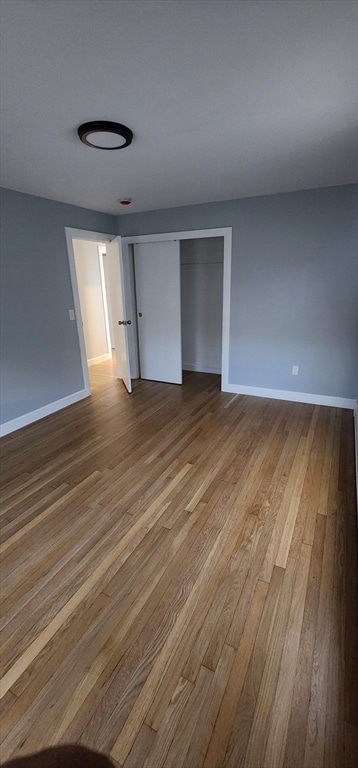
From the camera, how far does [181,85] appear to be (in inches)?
59.7

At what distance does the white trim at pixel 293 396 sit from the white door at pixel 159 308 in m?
0.96

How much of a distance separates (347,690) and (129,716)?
807 mm

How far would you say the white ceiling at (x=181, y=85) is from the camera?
1.13m

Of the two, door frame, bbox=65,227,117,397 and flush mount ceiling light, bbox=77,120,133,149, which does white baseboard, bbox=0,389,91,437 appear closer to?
door frame, bbox=65,227,117,397

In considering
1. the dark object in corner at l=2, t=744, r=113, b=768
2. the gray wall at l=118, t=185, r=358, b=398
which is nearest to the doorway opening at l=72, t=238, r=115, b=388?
the gray wall at l=118, t=185, r=358, b=398

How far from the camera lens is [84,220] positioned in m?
4.02

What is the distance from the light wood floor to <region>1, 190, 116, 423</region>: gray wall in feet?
2.89

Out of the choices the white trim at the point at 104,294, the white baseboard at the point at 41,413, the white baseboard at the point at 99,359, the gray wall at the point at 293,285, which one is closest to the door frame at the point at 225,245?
the gray wall at the point at 293,285

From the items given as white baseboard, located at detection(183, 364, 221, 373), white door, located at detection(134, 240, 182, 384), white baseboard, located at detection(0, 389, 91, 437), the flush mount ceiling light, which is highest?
the flush mount ceiling light

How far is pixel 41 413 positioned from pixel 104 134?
2820mm

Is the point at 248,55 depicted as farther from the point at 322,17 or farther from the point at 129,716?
the point at 129,716

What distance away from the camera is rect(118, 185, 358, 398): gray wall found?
3363 millimetres

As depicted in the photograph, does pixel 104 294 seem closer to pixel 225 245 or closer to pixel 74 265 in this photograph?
pixel 74 265

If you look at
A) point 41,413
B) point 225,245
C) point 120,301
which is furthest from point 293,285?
point 41,413
